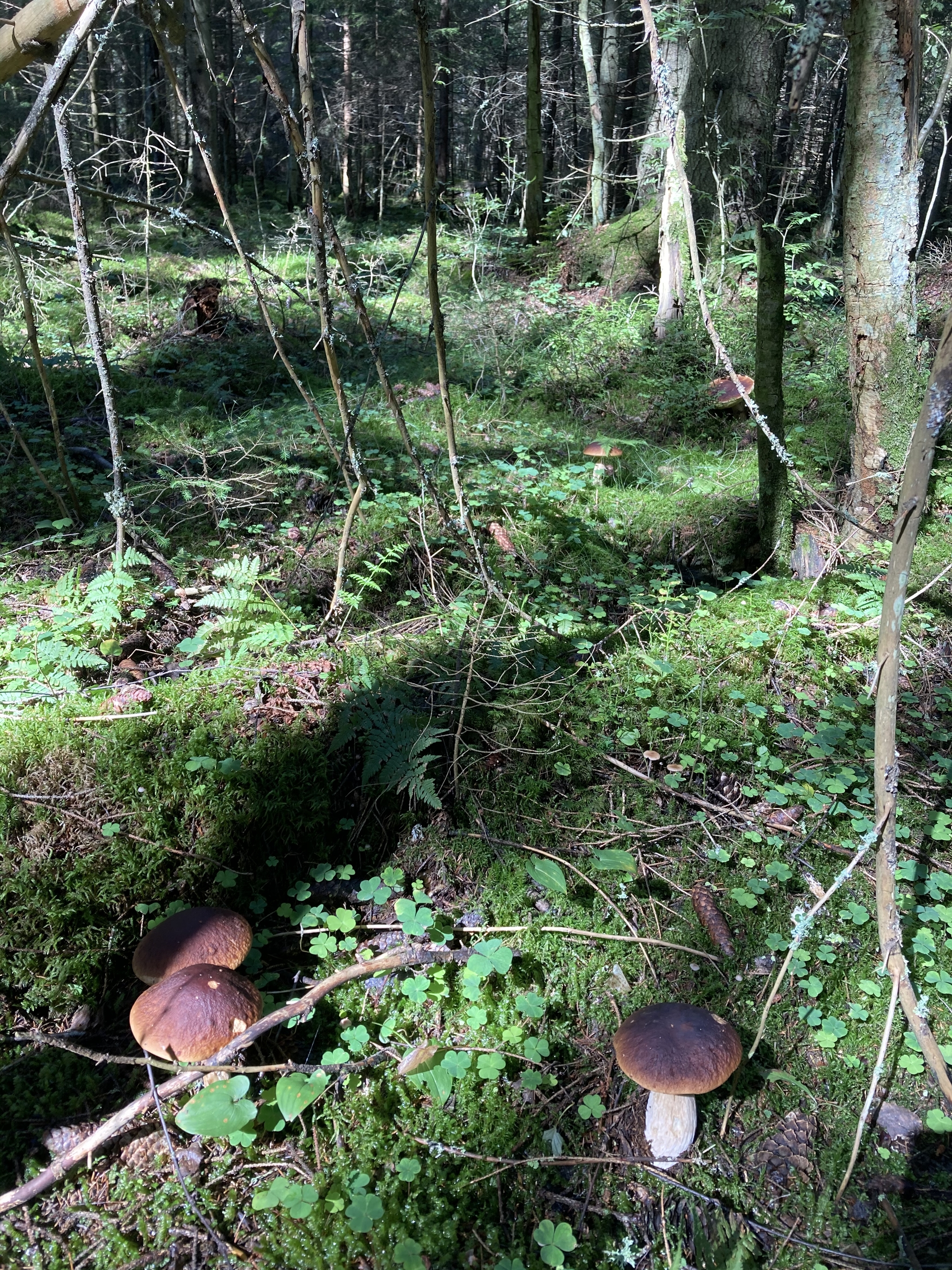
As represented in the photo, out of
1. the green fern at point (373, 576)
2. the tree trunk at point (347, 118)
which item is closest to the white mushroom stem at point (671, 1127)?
the green fern at point (373, 576)

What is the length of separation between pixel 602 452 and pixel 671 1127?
464cm

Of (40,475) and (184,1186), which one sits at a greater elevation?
(40,475)

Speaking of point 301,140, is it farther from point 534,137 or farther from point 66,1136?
point 534,137

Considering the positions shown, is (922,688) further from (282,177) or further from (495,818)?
(282,177)

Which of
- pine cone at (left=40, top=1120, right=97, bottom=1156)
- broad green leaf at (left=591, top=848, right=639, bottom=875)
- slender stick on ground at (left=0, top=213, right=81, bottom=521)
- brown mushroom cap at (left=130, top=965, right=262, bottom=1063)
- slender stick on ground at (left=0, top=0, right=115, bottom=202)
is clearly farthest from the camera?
slender stick on ground at (left=0, top=213, right=81, bottom=521)

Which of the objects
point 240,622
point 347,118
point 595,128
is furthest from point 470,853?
point 347,118

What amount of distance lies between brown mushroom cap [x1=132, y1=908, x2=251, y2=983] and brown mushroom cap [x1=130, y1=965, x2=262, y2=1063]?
9 cm

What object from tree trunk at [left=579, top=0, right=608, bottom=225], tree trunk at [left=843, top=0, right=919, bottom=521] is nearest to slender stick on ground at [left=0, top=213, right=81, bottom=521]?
tree trunk at [left=843, top=0, right=919, bottom=521]

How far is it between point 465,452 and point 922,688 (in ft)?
12.3

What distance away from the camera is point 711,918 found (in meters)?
2.80

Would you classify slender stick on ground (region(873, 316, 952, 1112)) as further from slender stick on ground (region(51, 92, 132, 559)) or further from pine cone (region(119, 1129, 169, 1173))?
slender stick on ground (region(51, 92, 132, 559))

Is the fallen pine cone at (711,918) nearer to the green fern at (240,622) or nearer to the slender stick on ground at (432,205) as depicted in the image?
the slender stick on ground at (432,205)

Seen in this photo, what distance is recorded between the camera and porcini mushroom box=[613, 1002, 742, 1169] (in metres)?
2.12

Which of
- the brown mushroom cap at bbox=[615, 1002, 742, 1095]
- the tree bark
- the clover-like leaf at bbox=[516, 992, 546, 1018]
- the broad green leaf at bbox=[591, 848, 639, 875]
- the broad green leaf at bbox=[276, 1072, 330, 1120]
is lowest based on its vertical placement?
the clover-like leaf at bbox=[516, 992, 546, 1018]
